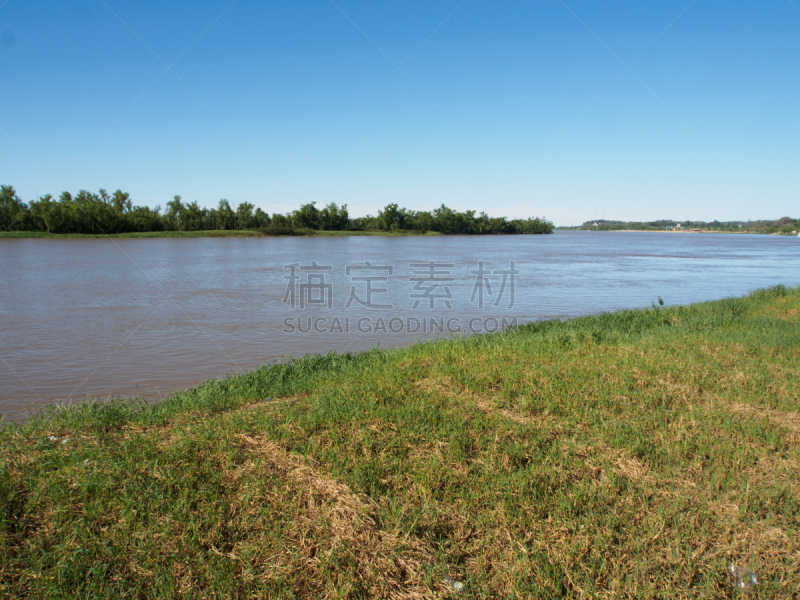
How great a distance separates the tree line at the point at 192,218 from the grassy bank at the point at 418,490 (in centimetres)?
8435

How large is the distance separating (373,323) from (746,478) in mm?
9096

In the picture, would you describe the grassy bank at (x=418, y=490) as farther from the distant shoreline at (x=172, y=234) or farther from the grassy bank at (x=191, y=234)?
the grassy bank at (x=191, y=234)

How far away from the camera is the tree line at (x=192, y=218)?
7431 centimetres

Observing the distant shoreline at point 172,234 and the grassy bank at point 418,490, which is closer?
the grassy bank at point 418,490

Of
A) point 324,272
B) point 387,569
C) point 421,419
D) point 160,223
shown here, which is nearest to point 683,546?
point 387,569

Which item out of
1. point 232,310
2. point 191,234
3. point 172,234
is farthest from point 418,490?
point 191,234

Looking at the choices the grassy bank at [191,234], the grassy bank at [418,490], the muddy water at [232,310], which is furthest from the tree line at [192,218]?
the grassy bank at [418,490]

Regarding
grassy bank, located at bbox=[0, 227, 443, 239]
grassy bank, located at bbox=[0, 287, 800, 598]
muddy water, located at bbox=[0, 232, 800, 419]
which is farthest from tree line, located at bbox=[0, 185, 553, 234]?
grassy bank, located at bbox=[0, 287, 800, 598]

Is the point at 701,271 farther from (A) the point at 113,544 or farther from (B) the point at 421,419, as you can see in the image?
(A) the point at 113,544

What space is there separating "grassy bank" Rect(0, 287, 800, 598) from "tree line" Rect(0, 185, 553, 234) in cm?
8435

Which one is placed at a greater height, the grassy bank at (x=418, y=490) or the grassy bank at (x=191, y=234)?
the grassy bank at (x=191, y=234)

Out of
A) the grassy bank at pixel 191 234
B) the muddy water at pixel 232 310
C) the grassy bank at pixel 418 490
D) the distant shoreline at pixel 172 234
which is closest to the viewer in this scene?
the grassy bank at pixel 418 490

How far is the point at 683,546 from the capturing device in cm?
320

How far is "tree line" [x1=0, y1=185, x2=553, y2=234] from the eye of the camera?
74312mm
